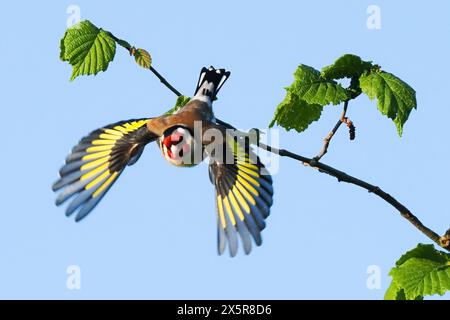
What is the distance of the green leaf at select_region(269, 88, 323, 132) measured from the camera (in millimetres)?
3349

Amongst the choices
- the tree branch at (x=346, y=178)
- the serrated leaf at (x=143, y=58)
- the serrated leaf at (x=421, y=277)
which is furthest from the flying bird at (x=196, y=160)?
the serrated leaf at (x=421, y=277)

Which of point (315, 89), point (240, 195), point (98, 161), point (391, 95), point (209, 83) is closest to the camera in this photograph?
point (391, 95)

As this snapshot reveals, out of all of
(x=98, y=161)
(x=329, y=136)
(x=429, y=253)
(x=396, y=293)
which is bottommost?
(x=396, y=293)

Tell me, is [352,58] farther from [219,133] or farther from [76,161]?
[76,161]

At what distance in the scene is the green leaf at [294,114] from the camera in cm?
335

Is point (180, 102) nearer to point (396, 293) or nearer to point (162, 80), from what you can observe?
point (162, 80)

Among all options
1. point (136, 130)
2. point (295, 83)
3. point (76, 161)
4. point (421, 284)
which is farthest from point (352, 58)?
point (76, 161)

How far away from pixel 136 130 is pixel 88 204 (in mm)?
650

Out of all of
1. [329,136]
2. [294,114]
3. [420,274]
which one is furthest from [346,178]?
[420,274]

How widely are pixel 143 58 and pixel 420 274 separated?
1.80 m

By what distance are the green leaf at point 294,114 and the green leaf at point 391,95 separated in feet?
1.22

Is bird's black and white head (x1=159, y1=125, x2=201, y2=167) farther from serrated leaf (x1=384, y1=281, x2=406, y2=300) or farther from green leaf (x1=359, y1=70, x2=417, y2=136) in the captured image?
serrated leaf (x1=384, y1=281, x2=406, y2=300)

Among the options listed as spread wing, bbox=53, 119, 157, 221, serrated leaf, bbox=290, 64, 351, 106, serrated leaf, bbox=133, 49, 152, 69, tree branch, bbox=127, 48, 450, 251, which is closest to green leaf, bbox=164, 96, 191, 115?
tree branch, bbox=127, 48, 450, 251

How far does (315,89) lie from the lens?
10.5ft
